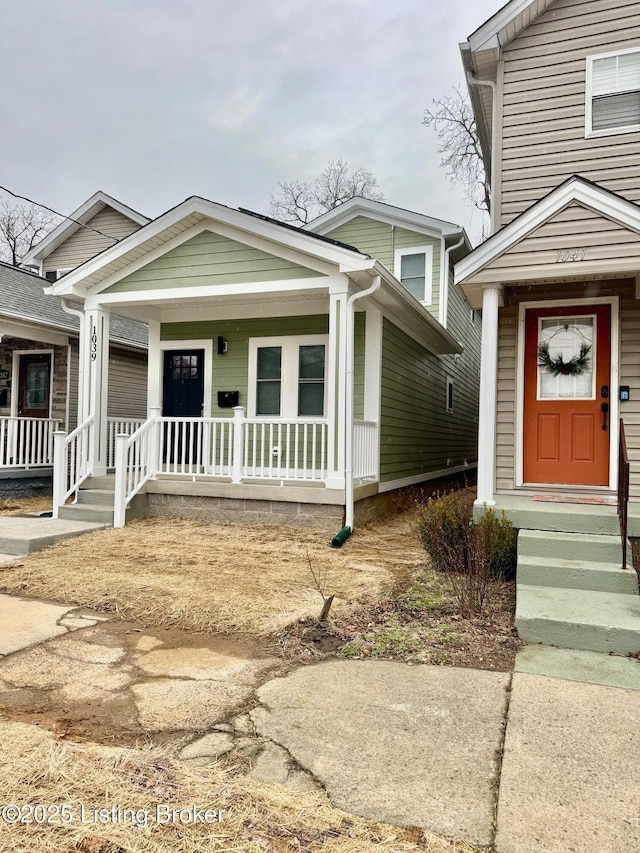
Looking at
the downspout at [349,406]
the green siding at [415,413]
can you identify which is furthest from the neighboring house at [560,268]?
the green siding at [415,413]

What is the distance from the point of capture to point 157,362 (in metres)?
9.70

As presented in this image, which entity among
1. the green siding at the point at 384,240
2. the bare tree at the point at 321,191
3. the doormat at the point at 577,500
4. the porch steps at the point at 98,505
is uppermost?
the bare tree at the point at 321,191

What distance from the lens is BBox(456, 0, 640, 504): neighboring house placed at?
5.91 m

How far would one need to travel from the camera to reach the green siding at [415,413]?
9023 mm

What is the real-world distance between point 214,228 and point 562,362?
185 inches

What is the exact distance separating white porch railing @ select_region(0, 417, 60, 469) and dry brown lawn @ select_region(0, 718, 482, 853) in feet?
28.7

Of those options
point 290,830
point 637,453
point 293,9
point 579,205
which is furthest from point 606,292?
point 293,9

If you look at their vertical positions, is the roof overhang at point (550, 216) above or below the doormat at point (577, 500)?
above

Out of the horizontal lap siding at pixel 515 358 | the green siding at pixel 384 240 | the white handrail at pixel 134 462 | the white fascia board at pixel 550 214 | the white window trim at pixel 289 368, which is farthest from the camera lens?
the green siding at pixel 384 240

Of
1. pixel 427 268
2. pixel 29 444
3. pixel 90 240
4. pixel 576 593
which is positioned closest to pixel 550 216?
pixel 576 593

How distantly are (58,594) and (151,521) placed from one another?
2.98 metres

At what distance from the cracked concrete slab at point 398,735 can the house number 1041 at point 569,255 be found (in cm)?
403

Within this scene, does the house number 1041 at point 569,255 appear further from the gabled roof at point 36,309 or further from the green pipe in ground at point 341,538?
the gabled roof at point 36,309

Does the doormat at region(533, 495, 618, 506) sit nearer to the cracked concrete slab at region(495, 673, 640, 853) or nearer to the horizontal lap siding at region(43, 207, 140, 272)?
the cracked concrete slab at region(495, 673, 640, 853)
